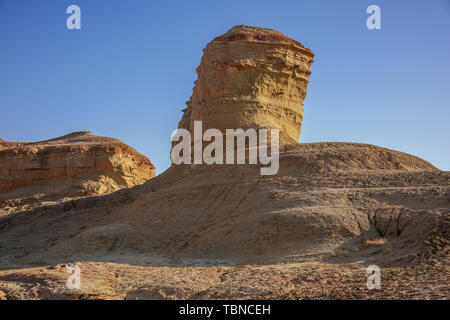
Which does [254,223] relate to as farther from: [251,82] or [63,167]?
[63,167]

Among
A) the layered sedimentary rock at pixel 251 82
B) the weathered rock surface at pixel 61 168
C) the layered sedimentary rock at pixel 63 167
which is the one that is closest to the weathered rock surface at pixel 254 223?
the layered sedimentary rock at pixel 251 82

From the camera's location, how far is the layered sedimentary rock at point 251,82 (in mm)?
19125

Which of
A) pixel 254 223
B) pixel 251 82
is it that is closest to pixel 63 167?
pixel 251 82

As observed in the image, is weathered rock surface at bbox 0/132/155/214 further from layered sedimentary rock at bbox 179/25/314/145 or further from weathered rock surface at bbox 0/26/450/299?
layered sedimentary rock at bbox 179/25/314/145

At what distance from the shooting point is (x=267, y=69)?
65.4 feet

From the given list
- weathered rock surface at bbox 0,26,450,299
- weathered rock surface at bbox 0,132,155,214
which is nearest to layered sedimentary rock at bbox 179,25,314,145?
weathered rock surface at bbox 0,26,450,299
